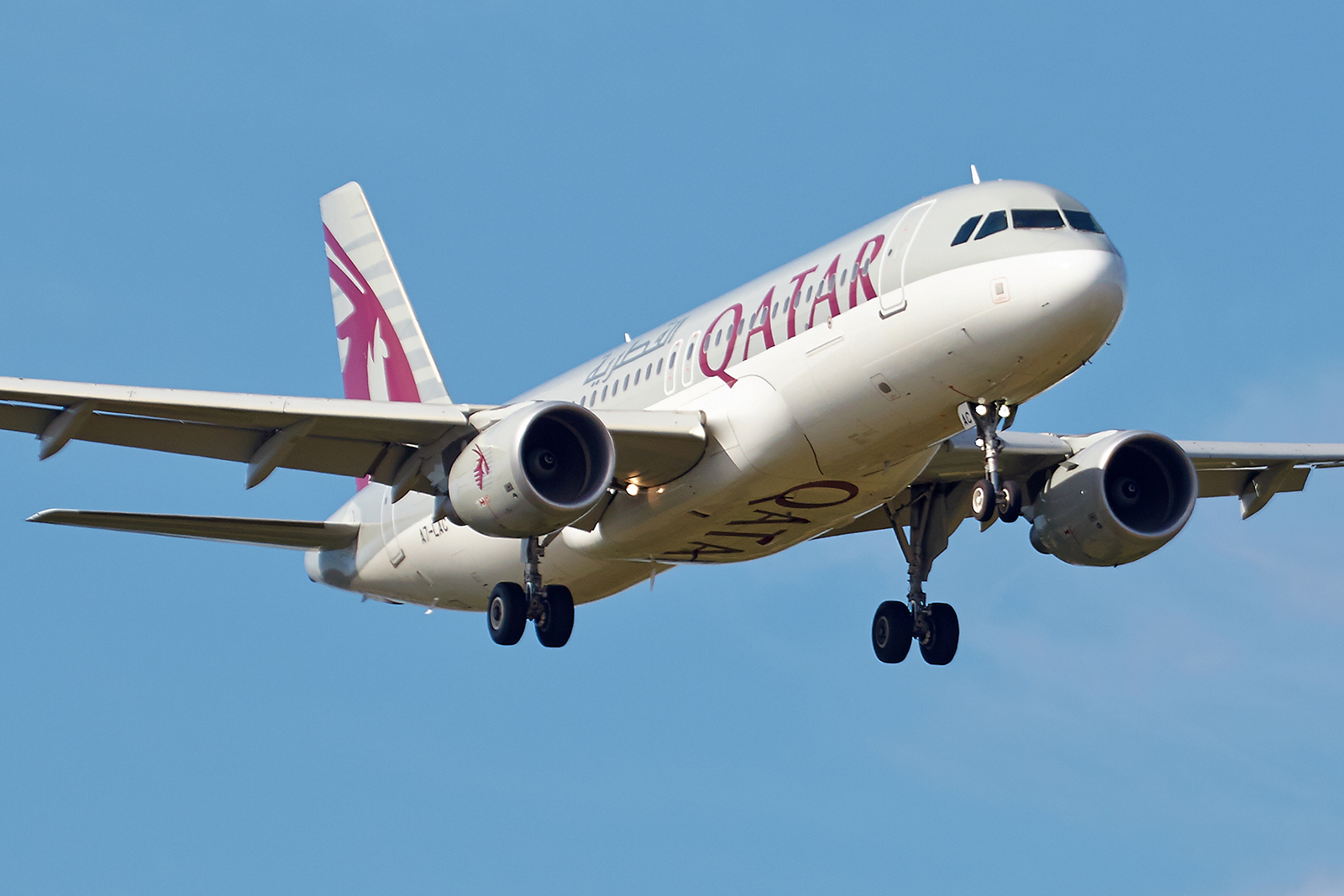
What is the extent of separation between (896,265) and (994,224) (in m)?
1.44

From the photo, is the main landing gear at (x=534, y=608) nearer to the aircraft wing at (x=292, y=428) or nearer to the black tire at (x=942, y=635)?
the aircraft wing at (x=292, y=428)

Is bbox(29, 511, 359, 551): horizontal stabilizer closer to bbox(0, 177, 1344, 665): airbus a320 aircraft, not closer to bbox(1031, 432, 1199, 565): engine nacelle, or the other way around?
bbox(0, 177, 1344, 665): airbus a320 aircraft

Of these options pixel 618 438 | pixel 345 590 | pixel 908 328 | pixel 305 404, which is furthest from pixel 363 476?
pixel 908 328

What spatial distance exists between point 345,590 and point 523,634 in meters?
6.52

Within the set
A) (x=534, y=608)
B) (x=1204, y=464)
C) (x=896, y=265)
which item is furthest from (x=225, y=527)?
(x=1204, y=464)

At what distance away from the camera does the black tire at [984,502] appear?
83.6ft

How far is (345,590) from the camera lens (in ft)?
119

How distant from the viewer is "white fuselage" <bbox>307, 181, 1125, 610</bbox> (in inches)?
993

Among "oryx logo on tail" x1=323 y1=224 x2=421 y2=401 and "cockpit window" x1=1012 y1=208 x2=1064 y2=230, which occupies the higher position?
"oryx logo on tail" x1=323 y1=224 x2=421 y2=401

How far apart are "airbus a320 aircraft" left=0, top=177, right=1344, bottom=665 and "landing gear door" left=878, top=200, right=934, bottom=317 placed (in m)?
0.04

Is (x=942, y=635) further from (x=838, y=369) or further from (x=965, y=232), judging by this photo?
(x=965, y=232)

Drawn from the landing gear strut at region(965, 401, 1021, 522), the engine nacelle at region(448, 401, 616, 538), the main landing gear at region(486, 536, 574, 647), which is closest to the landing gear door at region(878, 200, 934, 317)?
the landing gear strut at region(965, 401, 1021, 522)

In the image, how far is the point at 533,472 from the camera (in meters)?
27.3

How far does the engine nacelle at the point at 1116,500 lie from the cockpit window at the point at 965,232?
6945 millimetres
